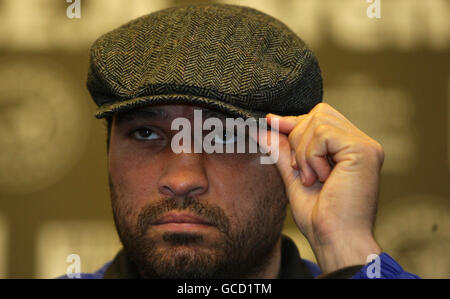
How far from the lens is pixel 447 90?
2.00 m

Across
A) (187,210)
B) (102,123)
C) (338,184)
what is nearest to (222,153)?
(187,210)

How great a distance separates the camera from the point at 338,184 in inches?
34.3

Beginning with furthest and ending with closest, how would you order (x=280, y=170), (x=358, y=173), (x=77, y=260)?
(x=77, y=260)
(x=280, y=170)
(x=358, y=173)

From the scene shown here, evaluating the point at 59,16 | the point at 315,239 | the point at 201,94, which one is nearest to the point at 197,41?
the point at 201,94

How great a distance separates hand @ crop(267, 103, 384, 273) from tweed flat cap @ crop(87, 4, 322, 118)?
0.37ft

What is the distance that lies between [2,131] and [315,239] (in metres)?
1.38

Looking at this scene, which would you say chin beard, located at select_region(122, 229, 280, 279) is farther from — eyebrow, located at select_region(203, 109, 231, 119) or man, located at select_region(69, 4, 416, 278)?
eyebrow, located at select_region(203, 109, 231, 119)

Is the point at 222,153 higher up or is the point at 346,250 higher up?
the point at 222,153

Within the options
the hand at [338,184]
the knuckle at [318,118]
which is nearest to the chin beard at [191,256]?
the hand at [338,184]

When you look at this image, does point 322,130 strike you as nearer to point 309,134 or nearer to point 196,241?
point 309,134

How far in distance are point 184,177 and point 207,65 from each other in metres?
0.21

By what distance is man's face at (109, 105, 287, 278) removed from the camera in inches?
38.7

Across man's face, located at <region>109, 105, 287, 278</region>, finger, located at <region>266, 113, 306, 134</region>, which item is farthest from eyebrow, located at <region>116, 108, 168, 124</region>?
finger, located at <region>266, 113, 306, 134</region>

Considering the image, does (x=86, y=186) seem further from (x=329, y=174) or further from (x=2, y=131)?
(x=329, y=174)
